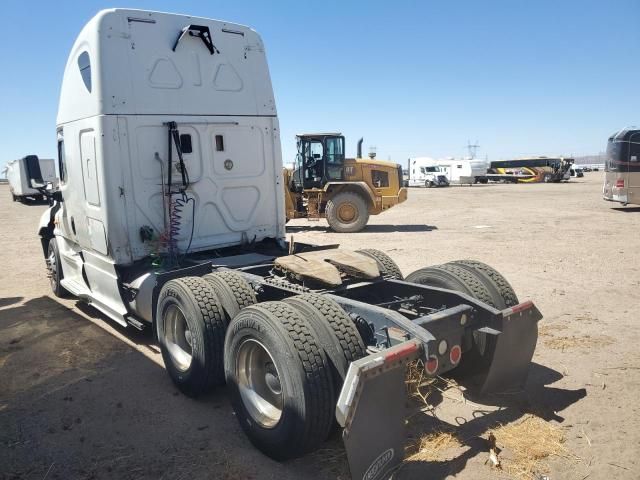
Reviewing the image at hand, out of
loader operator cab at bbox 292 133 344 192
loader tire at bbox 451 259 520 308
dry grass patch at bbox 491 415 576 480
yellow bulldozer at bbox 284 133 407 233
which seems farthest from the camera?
yellow bulldozer at bbox 284 133 407 233

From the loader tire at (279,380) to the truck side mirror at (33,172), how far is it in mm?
4787

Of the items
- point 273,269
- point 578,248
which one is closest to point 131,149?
point 273,269

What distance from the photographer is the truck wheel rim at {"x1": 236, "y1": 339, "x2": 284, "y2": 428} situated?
11.2ft

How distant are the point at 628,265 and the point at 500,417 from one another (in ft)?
22.5

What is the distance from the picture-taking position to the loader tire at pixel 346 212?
51.5ft

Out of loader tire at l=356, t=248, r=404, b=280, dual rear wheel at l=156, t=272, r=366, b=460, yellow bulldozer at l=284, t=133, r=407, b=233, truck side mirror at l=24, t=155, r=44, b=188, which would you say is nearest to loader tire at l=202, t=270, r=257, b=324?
dual rear wheel at l=156, t=272, r=366, b=460

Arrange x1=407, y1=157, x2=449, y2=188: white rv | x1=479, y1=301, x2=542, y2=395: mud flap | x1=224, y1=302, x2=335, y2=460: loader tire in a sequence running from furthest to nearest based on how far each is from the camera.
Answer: x1=407, y1=157, x2=449, y2=188: white rv
x1=479, y1=301, x2=542, y2=395: mud flap
x1=224, y1=302, x2=335, y2=460: loader tire

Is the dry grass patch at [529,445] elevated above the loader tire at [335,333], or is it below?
below

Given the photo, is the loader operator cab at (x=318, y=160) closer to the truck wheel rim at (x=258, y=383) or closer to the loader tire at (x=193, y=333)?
the loader tire at (x=193, y=333)

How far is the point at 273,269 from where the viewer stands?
4828mm

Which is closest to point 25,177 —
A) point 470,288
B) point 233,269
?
point 233,269

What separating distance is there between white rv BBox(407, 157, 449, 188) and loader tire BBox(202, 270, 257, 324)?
150 feet

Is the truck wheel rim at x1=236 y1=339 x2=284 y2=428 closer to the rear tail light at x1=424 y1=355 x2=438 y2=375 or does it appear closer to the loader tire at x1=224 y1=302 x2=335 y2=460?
the loader tire at x1=224 y1=302 x2=335 y2=460

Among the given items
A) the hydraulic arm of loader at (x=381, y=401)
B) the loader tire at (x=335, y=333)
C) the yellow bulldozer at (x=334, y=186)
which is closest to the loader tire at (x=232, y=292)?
the loader tire at (x=335, y=333)
